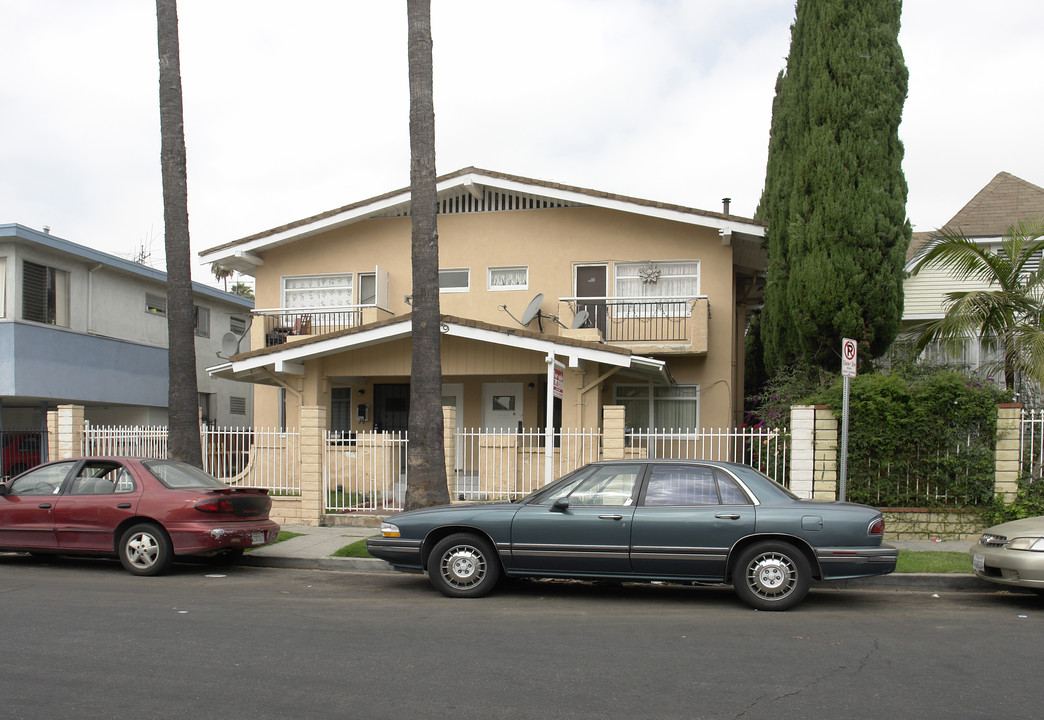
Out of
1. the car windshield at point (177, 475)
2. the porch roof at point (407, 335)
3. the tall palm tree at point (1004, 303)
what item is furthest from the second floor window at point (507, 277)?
the car windshield at point (177, 475)

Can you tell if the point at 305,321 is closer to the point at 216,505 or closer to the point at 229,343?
the point at 229,343

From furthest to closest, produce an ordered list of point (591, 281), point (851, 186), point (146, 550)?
point (591, 281) → point (851, 186) → point (146, 550)

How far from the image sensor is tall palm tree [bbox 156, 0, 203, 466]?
44.6ft

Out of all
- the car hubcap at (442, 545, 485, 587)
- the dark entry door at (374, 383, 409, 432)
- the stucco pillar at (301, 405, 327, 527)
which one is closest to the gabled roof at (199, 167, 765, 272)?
the dark entry door at (374, 383, 409, 432)

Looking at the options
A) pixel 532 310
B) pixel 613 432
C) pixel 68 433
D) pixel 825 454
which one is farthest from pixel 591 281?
pixel 68 433

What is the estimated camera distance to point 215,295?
24484mm

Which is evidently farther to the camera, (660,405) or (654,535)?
(660,405)

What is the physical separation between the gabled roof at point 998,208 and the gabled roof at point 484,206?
529cm

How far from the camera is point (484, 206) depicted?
64.0ft

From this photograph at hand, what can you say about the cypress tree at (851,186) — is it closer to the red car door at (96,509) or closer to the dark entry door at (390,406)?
the dark entry door at (390,406)

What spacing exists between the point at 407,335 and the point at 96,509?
6.65 m

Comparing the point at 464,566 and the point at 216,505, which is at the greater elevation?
the point at 216,505

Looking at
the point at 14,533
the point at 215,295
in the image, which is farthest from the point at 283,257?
the point at 14,533

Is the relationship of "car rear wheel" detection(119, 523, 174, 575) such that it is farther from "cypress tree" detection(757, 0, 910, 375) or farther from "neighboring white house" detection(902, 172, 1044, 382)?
"neighboring white house" detection(902, 172, 1044, 382)
